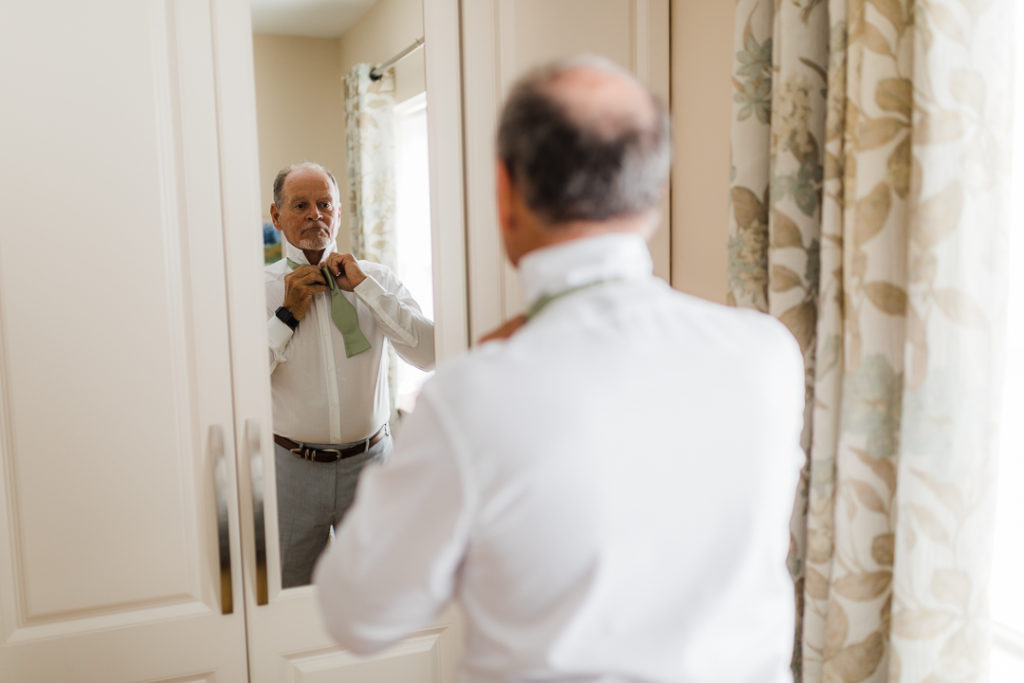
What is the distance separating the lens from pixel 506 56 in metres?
1.67

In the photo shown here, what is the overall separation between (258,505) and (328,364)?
0.93ft

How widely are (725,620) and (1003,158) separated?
0.75 metres

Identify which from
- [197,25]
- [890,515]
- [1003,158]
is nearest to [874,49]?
[1003,158]

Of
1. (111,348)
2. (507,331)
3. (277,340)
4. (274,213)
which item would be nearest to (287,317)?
(277,340)

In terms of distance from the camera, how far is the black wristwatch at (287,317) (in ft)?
5.09

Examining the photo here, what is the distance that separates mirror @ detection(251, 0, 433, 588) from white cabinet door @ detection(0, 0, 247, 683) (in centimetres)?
10

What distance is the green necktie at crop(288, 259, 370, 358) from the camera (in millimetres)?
1577

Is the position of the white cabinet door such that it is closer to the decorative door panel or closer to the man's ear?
the man's ear

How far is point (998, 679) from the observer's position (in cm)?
130

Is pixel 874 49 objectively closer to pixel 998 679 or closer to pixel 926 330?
pixel 926 330

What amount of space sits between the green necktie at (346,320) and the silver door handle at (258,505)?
0.22 m

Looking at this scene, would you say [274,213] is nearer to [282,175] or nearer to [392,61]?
[282,175]

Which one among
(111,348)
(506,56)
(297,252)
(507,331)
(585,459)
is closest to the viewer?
(585,459)

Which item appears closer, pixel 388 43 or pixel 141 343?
pixel 141 343
